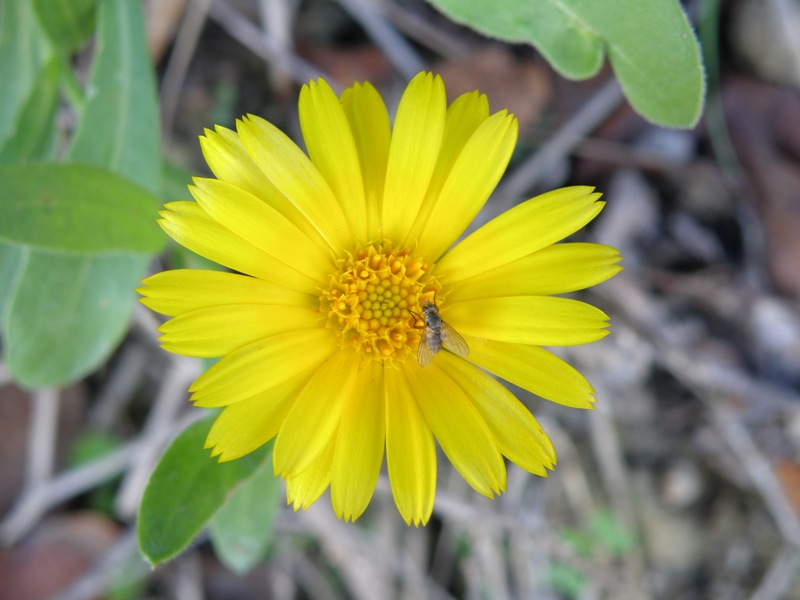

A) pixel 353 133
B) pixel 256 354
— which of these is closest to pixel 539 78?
pixel 353 133

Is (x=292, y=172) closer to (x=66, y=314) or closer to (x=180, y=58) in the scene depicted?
(x=66, y=314)

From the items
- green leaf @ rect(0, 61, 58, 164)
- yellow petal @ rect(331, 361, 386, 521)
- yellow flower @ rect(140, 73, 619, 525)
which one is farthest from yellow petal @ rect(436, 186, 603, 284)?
green leaf @ rect(0, 61, 58, 164)

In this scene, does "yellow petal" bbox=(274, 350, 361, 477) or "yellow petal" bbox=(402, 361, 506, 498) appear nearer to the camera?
"yellow petal" bbox=(274, 350, 361, 477)

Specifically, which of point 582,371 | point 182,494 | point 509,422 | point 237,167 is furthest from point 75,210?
point 582,371

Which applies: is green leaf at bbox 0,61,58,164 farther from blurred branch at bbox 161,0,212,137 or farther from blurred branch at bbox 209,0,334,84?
blurred branch at bbox 209,0,334,84

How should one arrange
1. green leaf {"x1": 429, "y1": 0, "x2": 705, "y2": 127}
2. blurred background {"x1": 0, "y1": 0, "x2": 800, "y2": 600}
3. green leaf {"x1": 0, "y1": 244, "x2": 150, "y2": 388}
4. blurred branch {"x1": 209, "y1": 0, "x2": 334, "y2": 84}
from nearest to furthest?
green leaf {"x1": 429, "y1": 0, "x2": 705, "y2": 127} → green leaf {"x1": 0, "y1": 244, "x2": 150, "y2": 388} → blurred background {"x1": 0, "y1": 0, "x2": 800, "y2": 600} → blurred branch {"x1": 209, "y1": 0, "x2": 334, "y2": 84}

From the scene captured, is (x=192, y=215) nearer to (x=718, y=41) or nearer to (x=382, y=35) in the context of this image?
(x=382, y=35)

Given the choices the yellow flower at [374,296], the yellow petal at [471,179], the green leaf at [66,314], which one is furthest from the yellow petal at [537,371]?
the green leaf at [66,314]
